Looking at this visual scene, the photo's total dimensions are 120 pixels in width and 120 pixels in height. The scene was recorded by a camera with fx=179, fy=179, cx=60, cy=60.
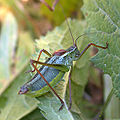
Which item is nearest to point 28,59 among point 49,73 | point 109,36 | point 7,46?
point 7,46

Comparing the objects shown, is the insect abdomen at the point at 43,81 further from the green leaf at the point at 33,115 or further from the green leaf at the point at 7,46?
the green leaf at the point at 7,46

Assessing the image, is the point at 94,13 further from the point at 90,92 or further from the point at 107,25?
the point at 90,92

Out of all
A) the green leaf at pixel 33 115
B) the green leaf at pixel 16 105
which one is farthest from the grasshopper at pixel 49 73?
the green leaf at pixel 33 115

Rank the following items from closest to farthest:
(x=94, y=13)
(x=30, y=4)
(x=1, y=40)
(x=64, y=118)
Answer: (x=64, y=118) < (x=94, y=13) < (x=1, y=40) < (x=30, y=4)

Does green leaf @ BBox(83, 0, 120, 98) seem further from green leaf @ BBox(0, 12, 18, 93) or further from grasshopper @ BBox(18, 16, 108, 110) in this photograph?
green leaf @ BBox(0, 12, 18, 93)

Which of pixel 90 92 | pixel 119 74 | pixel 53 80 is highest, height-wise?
pixel 53 80

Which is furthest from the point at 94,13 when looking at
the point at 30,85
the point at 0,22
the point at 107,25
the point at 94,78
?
the point at 0,22

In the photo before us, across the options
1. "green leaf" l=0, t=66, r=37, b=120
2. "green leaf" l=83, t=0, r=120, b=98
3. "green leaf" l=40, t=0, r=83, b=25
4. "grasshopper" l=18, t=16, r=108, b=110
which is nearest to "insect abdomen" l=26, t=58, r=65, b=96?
"grasshopper" l=18, t=16, r=108, b=110

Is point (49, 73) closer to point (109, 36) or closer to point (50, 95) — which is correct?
point (50, 95)
